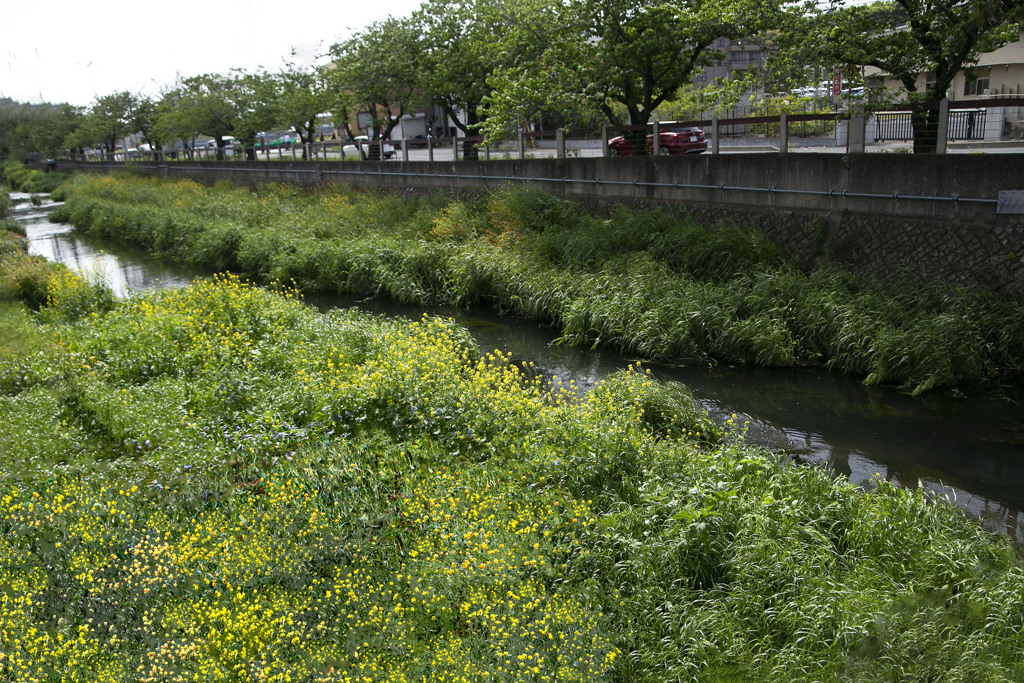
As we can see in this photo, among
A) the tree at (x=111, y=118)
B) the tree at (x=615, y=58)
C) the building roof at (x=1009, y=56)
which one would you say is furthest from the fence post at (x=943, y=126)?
the tree at (x=111, y=118)

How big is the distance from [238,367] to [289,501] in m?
4.58

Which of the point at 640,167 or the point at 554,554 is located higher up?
the point at 640,167

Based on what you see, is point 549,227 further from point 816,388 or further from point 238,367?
point 238,367

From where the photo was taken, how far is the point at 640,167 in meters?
19.3

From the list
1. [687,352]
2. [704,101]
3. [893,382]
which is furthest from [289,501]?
[704,101]

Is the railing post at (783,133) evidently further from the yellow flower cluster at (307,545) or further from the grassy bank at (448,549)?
the yellow flower cluster at (307,545)

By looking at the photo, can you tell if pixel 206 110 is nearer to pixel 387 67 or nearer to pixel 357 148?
pixel 357 148

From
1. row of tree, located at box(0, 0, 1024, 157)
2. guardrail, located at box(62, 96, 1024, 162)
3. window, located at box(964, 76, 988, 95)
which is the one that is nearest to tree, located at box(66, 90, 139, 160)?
row of tree, located at box(0, 0, 1024, 157)

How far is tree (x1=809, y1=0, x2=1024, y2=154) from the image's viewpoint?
1396 cm

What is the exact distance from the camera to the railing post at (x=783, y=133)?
631 inches

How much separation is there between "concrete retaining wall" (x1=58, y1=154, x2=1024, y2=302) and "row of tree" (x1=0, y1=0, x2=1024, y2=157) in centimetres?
119

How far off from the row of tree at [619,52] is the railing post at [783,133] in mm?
632

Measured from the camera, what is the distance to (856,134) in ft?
48.7

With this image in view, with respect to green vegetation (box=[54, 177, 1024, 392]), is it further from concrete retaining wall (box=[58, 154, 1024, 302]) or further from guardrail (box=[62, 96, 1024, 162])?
guardrail (box=[62, 96, 1024, 162])
